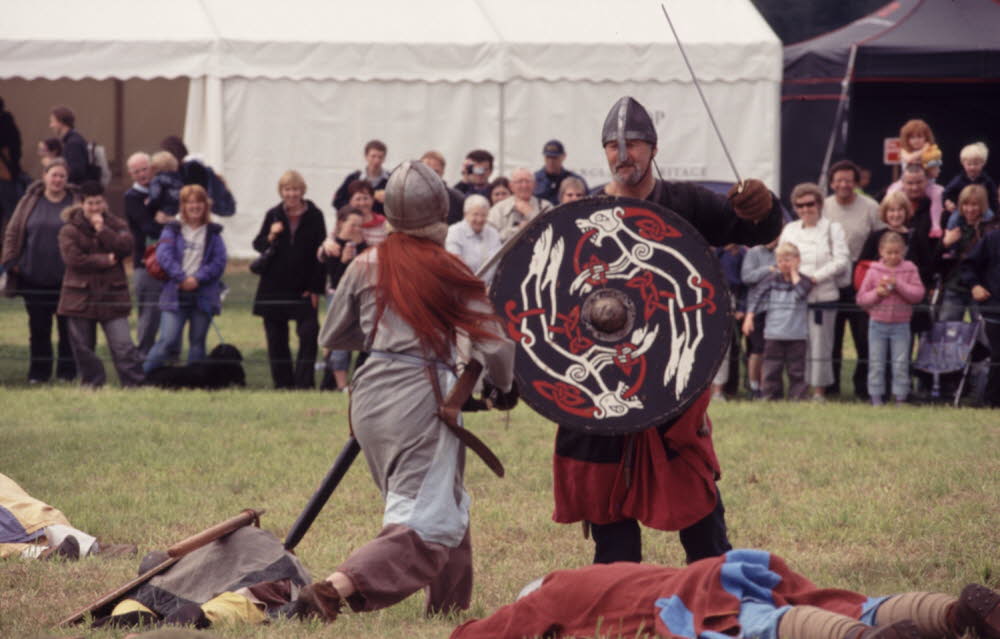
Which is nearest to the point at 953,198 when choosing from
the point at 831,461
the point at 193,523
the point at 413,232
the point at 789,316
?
the point at 789,316

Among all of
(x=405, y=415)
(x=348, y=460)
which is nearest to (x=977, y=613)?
(x=405, y=415)

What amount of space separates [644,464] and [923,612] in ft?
4.22

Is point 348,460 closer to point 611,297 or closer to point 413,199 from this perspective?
point 413,199

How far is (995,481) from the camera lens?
7.81 meters

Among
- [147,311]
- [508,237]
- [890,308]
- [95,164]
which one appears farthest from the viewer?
[95,164]

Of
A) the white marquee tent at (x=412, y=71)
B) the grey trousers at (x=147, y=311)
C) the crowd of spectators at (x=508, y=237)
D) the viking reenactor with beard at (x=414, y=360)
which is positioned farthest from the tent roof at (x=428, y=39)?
the viking reenactor with beard at (x=414, y=360)

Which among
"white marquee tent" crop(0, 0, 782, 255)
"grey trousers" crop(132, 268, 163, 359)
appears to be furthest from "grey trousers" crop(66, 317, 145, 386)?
"white marquee tent" crop(0, 0, 782, 255)

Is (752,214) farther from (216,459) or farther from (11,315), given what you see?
(11,315)

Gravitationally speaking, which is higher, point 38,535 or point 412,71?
point 412,71

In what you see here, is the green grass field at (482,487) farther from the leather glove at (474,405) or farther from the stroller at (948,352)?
the leather glove at (474,405)

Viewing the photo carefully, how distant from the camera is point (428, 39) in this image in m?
14.4

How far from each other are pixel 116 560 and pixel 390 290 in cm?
204

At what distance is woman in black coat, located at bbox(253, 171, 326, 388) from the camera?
11406 mm

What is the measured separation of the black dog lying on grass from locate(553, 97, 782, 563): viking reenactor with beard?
6498 mm
